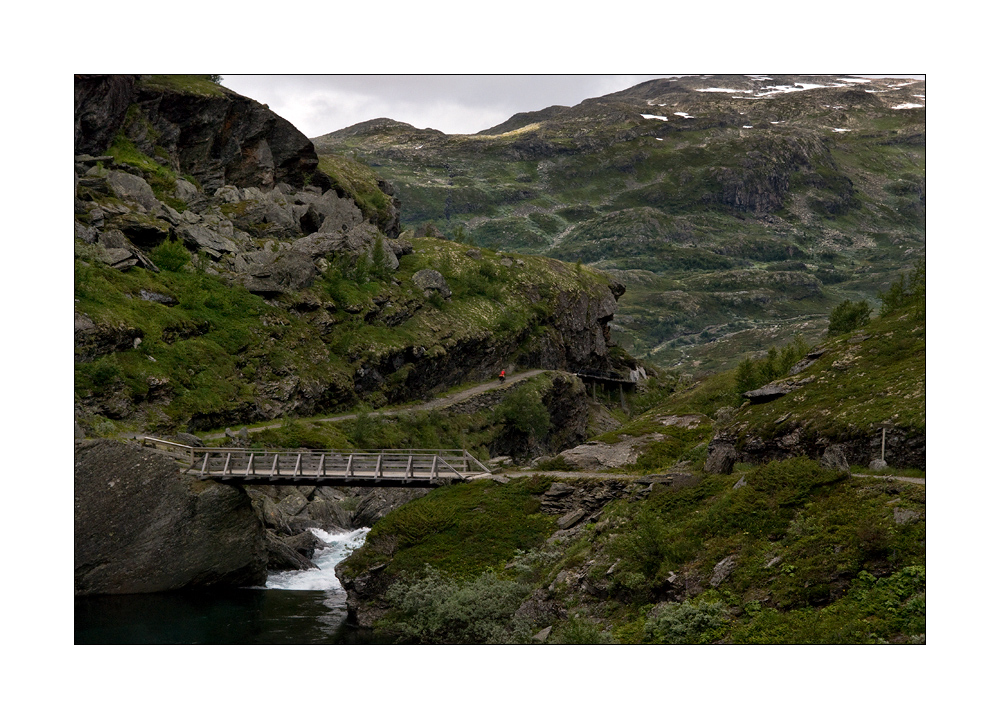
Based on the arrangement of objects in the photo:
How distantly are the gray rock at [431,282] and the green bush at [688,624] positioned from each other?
282 ft

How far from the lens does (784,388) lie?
4019 centimetres

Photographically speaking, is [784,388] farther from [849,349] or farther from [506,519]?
[506,519]

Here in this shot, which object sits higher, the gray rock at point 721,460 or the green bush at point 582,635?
the gray rock at point 721,460

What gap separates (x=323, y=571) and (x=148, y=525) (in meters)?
17.1

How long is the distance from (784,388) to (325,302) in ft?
206

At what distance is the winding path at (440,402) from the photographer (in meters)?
70.0

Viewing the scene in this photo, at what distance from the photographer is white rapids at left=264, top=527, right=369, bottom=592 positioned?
1997 inches

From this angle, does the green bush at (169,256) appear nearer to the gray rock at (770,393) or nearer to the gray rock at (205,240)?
the gray rock at (205,240)

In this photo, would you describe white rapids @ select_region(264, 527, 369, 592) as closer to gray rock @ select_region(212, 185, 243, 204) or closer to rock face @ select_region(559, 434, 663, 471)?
rock face @ select_region(559, 434, 663, 471)

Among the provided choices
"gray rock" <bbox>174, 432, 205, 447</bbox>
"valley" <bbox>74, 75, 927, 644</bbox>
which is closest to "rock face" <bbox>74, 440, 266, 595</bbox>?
"valley" <bbox>74, 75, 927, 644</bbox>

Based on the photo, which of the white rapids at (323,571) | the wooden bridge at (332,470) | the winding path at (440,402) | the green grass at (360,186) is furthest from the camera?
the green grass at (360,186)

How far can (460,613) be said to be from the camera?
107 ft

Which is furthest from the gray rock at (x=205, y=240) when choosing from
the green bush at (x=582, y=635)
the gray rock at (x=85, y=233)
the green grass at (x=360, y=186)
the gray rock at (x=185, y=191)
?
the green bush at (x=582, y=635)

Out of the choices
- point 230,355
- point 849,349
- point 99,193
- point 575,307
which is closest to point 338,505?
point 230,355
